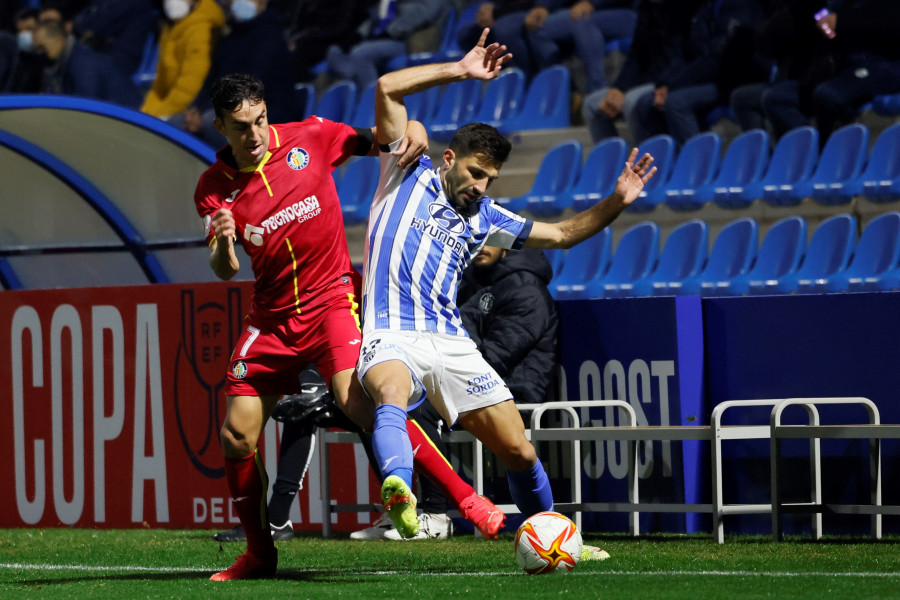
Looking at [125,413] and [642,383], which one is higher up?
[642,383]

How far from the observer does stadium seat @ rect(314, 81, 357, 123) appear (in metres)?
15.6

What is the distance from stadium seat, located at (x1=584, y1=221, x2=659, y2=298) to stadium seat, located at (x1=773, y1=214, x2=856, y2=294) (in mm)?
1313

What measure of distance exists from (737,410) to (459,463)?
162cm

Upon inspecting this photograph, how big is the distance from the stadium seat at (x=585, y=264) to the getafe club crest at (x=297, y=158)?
6.80m

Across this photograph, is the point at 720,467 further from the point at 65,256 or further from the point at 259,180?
the point at 65,256

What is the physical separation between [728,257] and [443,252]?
260 inches

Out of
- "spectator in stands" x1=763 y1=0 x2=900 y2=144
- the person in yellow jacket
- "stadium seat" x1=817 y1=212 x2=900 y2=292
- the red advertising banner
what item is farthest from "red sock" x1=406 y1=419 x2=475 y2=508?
the person in yellow jacket

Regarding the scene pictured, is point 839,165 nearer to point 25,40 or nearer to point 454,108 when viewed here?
point 454,108

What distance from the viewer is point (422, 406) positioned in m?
7.86

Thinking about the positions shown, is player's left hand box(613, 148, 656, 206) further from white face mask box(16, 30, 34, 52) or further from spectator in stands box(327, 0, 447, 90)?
white face mask box(16, 30, 34, 52)

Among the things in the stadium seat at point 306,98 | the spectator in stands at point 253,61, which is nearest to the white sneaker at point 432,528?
the spectator in stands at point 253,61

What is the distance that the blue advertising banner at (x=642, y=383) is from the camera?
25.4 ft

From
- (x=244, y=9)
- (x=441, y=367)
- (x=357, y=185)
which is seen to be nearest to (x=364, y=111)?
(x=357, y=185)

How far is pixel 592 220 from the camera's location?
5.80 meters
